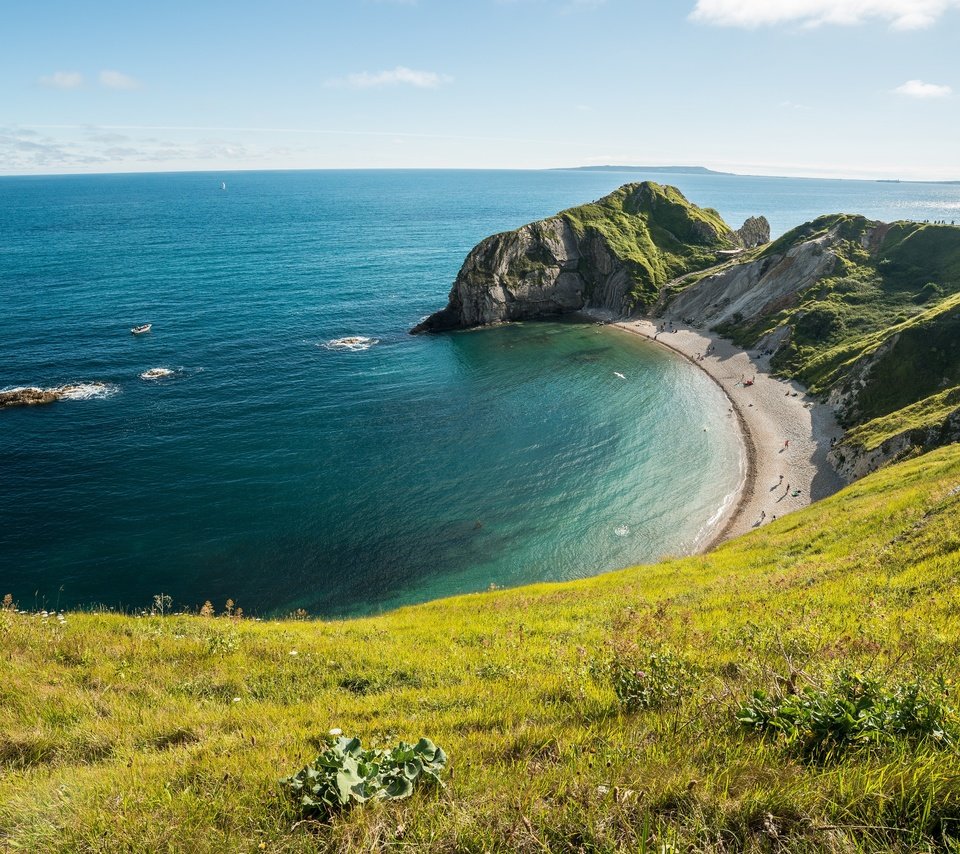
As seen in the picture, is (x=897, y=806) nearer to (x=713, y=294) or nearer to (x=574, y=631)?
(x=574, y=631)

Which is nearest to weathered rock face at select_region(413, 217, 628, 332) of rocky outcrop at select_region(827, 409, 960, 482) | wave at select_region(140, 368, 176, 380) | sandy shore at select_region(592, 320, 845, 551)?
sandy shore at select_region(592, 320, 845, 551)

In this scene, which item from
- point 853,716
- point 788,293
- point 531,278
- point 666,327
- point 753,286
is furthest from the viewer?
point 531,278

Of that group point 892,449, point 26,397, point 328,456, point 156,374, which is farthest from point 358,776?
point 156,374

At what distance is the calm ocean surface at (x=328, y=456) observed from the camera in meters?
39.8

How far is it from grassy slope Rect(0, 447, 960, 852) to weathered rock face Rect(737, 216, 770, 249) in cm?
14295

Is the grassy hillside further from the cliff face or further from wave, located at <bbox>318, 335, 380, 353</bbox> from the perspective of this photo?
wave, located at <bbox>318, 335, 380, 353</bbox>

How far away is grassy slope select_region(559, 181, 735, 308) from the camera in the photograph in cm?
11006

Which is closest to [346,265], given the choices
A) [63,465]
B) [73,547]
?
[63,465]

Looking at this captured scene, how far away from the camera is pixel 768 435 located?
60281 mm

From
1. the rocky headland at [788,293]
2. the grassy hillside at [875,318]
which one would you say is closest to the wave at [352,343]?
the rocky headland at [788,293]

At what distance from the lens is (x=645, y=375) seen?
7725 centimetres

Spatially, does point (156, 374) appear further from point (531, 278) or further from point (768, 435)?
point (768, 435)

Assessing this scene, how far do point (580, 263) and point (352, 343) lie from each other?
178 ft

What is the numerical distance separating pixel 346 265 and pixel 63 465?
341 ft
